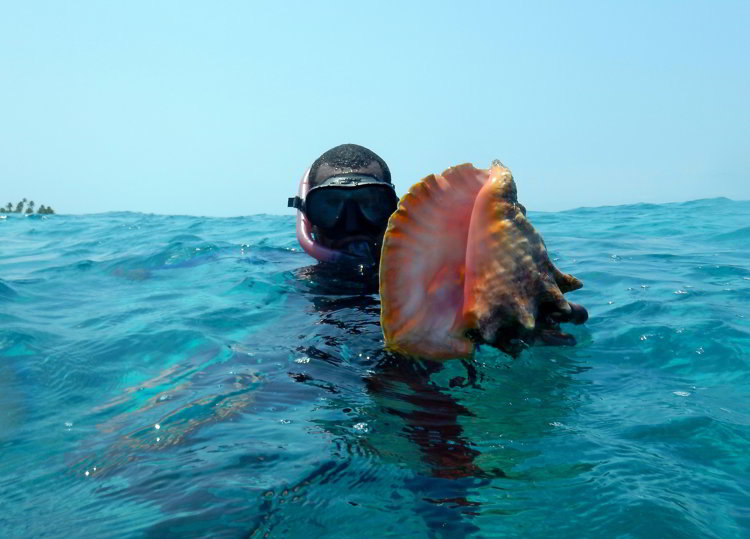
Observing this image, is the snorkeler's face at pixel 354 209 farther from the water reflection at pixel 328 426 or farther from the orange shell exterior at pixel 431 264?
the orange shell exterior at pixel 431 264

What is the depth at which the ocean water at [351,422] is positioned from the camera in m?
1.70

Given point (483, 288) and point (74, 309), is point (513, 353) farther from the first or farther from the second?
point (74, 309)

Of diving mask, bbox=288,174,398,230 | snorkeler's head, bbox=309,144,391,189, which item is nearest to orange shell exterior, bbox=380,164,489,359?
diving mask, bbox=288,174,398,230

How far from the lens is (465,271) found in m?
2.02

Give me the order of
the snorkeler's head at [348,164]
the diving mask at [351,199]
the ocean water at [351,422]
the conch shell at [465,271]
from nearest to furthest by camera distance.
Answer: the ocean water at [351,422] < the conch shell at [465,271] < the diving mask at [351,199] < the snorkeler's head at [348,164]

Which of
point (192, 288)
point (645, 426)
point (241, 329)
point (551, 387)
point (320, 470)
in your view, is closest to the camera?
point (320, 470)

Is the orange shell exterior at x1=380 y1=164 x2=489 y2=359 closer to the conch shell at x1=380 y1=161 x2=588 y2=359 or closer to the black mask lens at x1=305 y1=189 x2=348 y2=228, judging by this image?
the conch shell at x1=380 y1=161 x2=588 y2=359

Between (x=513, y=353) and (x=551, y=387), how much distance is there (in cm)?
85

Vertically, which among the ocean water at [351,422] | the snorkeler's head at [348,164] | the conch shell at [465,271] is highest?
the snorkeler's head at [348,164]

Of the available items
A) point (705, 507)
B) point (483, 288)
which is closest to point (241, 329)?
point (483, 288)

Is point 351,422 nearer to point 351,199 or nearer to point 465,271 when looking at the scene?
point 465,271

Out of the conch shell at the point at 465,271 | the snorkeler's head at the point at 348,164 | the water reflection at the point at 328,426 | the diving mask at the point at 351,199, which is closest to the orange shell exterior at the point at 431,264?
the conch shell at the point at 465,271

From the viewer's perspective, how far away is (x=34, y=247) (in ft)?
29.5

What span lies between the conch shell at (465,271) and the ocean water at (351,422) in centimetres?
40
